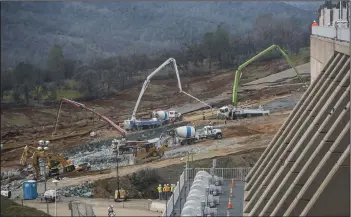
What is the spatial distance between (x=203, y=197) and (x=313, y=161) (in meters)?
5.36

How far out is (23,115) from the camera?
78.2m

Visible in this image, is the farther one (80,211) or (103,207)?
(103,207)

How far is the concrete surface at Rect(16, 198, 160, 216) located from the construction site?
0.06 metres

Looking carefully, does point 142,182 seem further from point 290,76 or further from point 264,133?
point 290,76

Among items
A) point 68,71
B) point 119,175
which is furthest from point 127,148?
point 68,71

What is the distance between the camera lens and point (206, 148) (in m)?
48.8

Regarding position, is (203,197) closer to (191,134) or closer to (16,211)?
(16,211)

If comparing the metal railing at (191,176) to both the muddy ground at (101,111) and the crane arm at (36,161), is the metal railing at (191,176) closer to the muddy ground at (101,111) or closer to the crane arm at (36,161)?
the crane arm at (36,161)

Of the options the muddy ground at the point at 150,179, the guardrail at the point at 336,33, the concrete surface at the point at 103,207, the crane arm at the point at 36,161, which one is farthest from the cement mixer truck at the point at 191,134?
the guardrail at the point at 336,33

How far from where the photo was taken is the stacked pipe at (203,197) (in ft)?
53.2

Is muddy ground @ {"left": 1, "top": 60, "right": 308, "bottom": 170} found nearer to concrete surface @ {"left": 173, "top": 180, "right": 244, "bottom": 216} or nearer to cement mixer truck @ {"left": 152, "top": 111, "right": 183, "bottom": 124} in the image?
cement mixer truck @ {"left": 152, "top": 111, "right": 183, "bottom": 124}

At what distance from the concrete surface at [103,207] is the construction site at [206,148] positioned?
0.06 metres

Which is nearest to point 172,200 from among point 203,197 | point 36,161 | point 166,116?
point 203,197

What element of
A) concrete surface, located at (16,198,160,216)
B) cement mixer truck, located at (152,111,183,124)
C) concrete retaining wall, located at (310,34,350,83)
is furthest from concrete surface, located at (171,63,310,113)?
concrete retaining wall, located at (310,34,350,83)
